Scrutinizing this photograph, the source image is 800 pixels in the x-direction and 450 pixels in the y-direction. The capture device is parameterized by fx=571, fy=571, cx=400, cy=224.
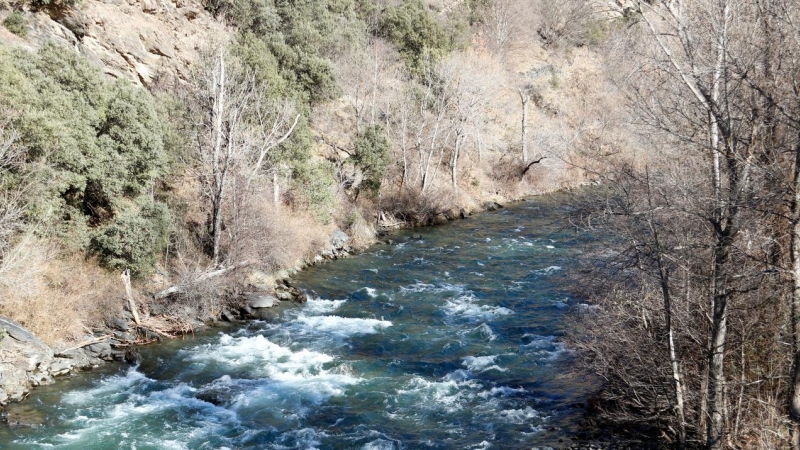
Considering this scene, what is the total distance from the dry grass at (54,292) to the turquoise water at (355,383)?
7.09 ft

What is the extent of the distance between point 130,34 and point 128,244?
52.4ft

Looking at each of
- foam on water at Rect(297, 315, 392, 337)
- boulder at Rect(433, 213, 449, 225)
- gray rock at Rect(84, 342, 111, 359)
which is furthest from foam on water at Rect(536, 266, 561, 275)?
gray rock at Rect(84, 342, 111, 359)

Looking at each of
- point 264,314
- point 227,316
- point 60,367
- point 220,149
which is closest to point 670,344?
point 264,314

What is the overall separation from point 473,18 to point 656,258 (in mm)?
64170

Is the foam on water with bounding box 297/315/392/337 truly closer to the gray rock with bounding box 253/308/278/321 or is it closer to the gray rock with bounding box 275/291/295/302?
the gray rock with bounding box 253/308/278/321

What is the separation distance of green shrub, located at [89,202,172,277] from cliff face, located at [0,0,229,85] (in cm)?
967

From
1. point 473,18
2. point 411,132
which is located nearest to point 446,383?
point 411,132

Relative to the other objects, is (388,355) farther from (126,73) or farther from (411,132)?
(411,132)

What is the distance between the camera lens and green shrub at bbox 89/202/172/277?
20.5 metres

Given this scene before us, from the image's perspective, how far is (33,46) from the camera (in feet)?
80.9

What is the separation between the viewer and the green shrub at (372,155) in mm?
35188

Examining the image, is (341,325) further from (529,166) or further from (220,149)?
(529,166)

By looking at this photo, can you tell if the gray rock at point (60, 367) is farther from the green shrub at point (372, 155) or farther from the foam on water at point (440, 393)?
the green shrub at point (372, 155)

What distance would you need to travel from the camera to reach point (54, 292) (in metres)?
18.6
